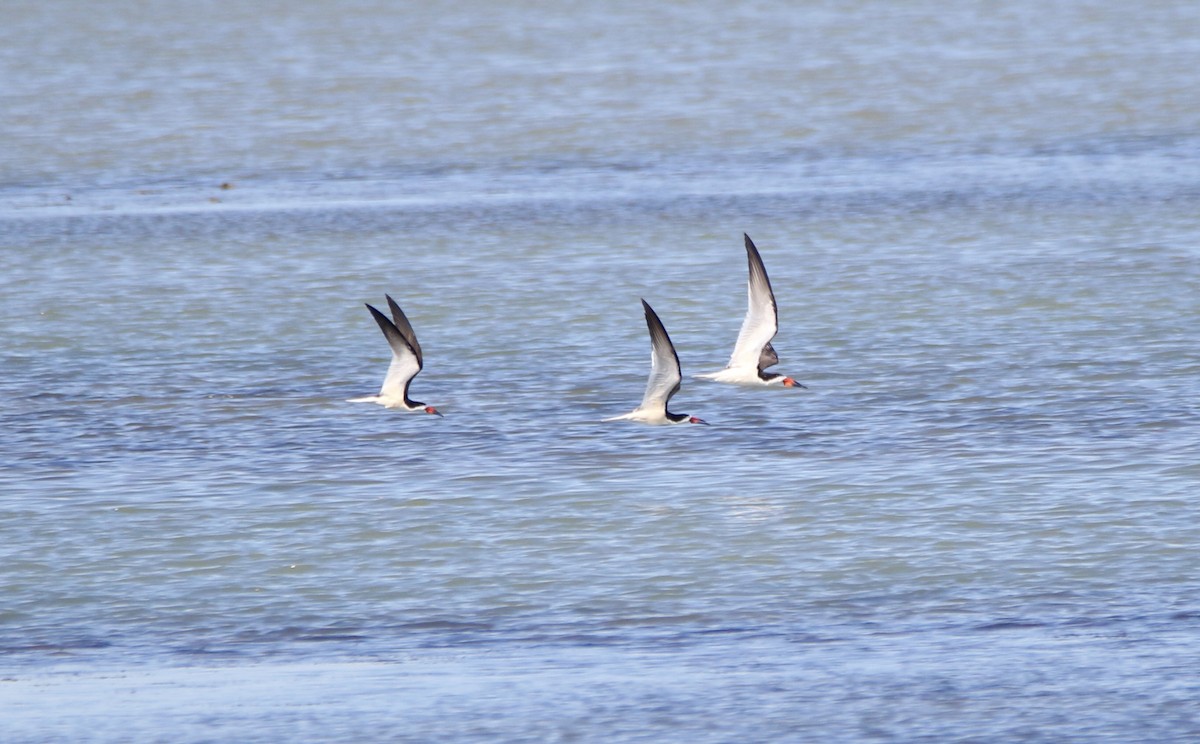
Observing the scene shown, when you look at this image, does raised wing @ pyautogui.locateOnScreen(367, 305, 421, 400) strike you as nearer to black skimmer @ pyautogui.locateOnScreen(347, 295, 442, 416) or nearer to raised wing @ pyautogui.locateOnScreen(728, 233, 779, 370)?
black skimmer @ pyautogui.locateOnScreen(347, 295, 442, 416)

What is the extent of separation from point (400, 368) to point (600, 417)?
1468mm

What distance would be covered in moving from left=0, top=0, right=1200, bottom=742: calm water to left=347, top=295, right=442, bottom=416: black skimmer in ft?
1.09

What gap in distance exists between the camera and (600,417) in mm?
15758

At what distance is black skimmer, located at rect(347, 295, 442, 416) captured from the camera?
1513 centimetres

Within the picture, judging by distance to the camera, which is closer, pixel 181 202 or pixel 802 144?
pixel 181 202

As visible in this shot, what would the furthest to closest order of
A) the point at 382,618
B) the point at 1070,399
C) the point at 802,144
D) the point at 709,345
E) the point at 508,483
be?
the point at 802,144
the point at 709,345
the point at 1070,399
the point at 508,483
the point at 382,618

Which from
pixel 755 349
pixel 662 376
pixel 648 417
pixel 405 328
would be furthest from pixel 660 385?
pixel 405 328

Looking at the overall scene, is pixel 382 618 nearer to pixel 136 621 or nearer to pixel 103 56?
pixel 136 621

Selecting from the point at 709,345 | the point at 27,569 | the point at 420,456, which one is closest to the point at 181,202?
the point at 709,345

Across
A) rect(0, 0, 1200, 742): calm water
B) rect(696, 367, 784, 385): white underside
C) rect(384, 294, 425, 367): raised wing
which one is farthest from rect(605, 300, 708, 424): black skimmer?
rect(384, 294, 425, 367): raised wing

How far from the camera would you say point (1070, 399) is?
52.3 ft

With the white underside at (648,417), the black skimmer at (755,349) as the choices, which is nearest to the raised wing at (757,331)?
the black skimmer at (755,349)

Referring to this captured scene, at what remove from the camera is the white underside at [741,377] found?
15.8 m

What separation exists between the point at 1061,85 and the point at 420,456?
20.4 metres
